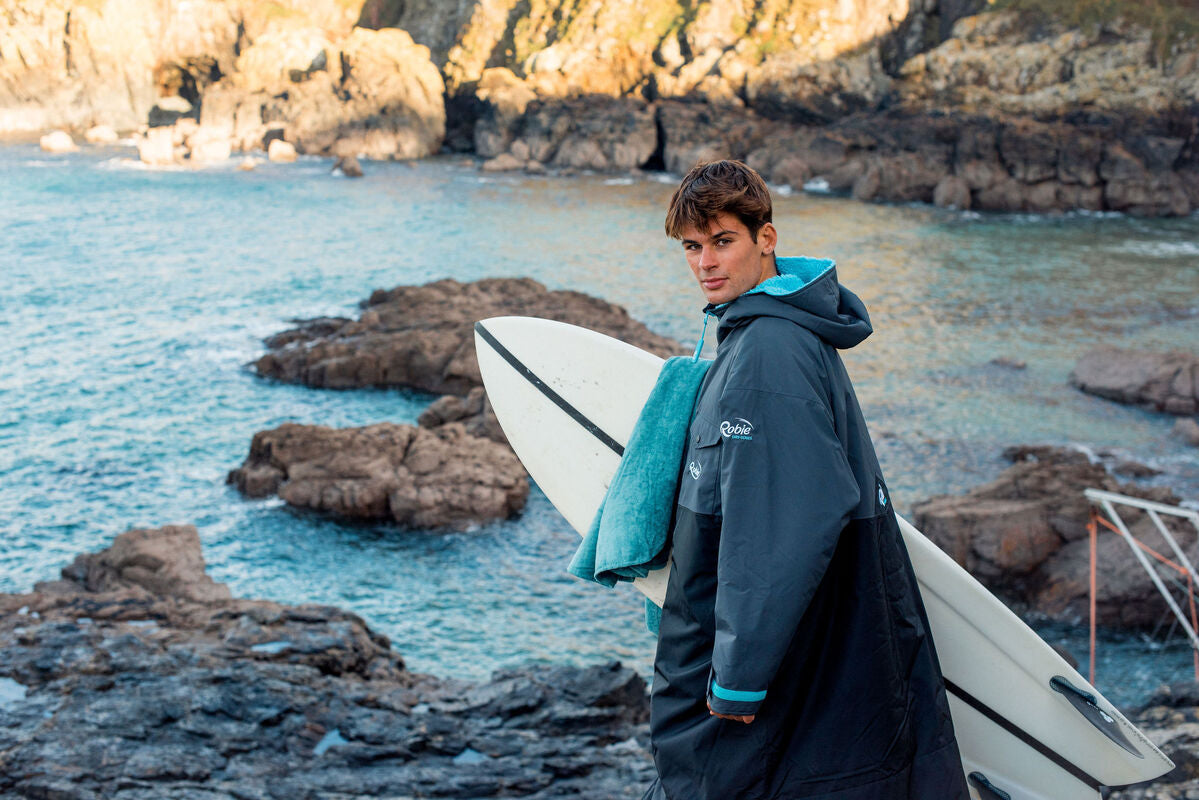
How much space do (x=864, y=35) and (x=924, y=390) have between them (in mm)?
39978

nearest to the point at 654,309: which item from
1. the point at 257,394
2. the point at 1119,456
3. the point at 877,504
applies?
the point at 257,394

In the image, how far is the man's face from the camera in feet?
7.53

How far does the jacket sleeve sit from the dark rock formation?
15.6 meters

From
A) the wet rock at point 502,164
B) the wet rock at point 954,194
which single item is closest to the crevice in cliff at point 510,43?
the wet rock at point 502,164

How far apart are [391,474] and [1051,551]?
7412mm

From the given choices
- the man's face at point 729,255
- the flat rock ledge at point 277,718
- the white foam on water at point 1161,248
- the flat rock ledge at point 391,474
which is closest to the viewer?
the man's face at point 729,255

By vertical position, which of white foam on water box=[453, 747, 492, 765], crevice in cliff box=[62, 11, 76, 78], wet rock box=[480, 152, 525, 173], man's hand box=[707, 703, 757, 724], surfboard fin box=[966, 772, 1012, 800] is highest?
crevice in cliff box=[62, 11, 76, 78]

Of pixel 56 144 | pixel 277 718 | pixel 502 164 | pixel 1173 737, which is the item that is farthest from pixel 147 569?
pixel 56 144

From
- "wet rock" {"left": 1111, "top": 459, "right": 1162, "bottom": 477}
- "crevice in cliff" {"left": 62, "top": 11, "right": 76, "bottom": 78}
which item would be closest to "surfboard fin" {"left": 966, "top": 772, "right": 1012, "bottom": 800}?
"wet rock" {"left": 1111, "top": 459, "right": 1162, "bottom": 477}

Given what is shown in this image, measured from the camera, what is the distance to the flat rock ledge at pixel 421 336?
54.6ft

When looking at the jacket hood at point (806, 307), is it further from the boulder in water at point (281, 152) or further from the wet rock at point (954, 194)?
the boulder in water at point (281, 152)

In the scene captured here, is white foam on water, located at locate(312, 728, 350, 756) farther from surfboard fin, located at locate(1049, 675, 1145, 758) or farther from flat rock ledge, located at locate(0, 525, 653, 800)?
surfboard fin, located at locate(1049, 675, 1145, 758)

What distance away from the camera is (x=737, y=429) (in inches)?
81.0

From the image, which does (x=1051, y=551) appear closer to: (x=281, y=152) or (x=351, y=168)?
(x=351, y=168)
